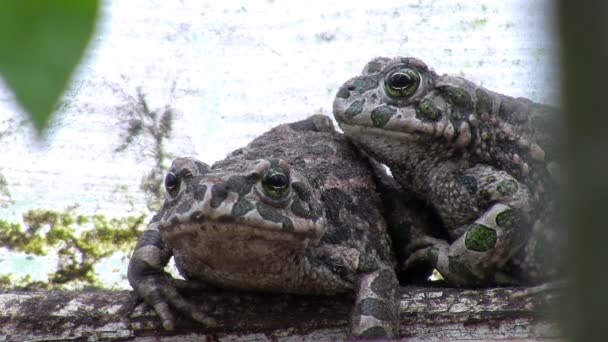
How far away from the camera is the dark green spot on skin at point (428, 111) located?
3.35 metres

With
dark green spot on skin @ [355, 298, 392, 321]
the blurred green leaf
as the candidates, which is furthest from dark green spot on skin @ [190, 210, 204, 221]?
the blurred green leaf

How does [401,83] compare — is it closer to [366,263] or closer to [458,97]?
[458,97]

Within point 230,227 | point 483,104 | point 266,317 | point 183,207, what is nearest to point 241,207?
point 230,227

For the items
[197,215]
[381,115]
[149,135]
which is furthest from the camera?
[149,135]

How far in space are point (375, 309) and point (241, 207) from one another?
611mm

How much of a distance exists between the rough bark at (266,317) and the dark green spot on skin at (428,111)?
69 cm

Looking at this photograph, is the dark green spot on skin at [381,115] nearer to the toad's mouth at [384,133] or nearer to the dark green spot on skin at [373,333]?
the toad's mouth at [384,133]

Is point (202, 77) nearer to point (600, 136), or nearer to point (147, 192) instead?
point (147, 192)

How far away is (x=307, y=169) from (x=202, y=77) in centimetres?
150

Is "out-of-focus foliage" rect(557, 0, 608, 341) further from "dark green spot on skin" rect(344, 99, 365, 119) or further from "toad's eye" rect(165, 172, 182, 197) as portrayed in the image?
"dark green spot on skin" rect(344, 99, 365, 119)

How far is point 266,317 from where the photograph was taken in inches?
116

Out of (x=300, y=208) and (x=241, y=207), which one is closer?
(x=241, y=207)

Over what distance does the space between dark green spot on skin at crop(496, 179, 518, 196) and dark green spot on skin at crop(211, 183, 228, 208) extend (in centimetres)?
114

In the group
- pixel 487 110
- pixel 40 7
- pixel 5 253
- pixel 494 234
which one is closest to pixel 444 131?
pixel 487 110
